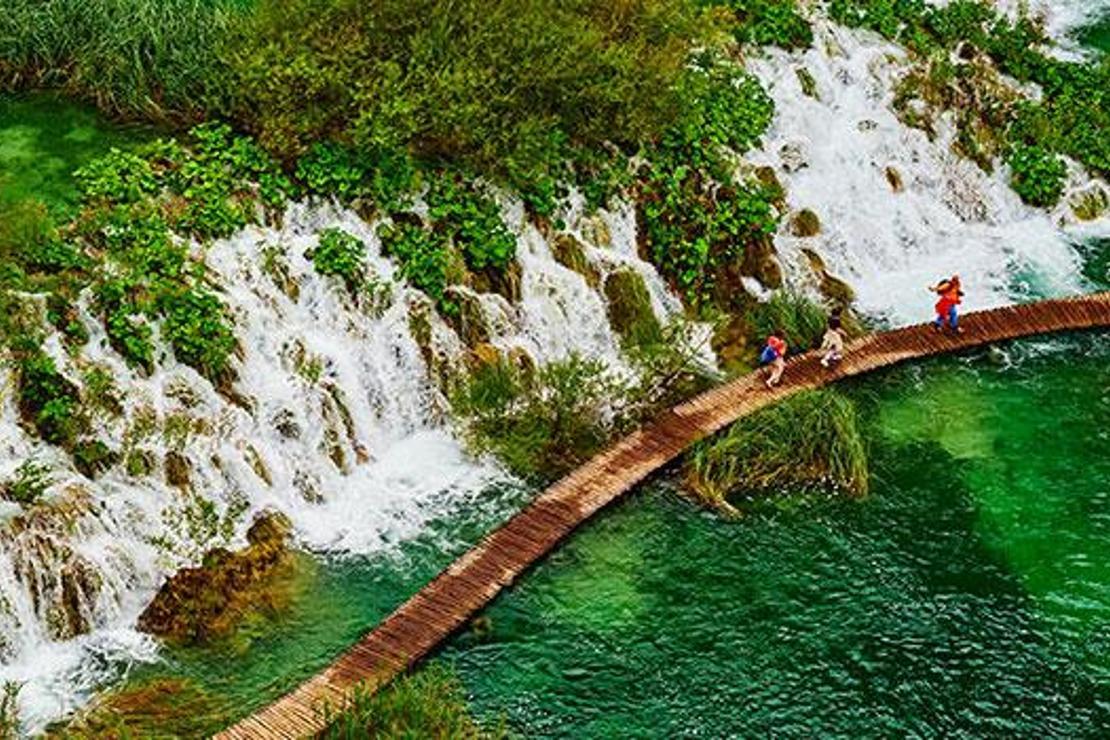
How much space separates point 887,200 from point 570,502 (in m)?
8.85

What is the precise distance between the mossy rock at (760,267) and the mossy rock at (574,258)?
7.87 ft

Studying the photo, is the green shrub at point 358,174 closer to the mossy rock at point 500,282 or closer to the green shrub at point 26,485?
the mossy rock at point 500,282

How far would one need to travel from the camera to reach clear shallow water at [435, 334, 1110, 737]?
14.4 metres

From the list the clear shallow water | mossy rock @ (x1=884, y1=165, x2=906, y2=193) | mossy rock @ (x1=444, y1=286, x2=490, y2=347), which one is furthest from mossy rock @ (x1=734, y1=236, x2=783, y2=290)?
mossy rock @ (x1=444, y1=286, x2=490, y2=347)

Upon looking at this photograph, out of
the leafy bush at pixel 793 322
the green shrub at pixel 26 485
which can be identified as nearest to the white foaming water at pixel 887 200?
the leafy bush at pixel 793 322

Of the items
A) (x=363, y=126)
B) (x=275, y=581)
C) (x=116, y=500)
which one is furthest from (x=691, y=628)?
(x=363, y=126)

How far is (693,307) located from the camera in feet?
66.6

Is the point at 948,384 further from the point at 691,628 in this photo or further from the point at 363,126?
the point at 363,126

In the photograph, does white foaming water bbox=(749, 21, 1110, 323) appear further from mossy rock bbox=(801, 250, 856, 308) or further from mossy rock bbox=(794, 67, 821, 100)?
mossy rock bbox=(801, 250, 856, 308)

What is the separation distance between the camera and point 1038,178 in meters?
23.6

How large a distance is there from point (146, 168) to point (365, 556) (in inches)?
219

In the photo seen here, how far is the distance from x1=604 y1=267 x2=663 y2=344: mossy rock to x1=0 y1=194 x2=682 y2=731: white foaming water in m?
0.17

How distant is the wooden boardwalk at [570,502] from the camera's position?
46.3 feet

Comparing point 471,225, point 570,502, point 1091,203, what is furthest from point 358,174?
point 1091,203
